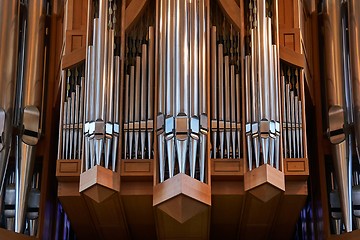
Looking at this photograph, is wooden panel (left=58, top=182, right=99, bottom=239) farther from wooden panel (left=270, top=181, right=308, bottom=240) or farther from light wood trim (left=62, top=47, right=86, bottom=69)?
wooden panel (left=270, top=181, right=308, bottom=240)

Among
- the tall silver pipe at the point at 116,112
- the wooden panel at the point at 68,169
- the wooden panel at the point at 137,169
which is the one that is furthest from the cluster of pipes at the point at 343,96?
the wooden panel at the point at 68,169

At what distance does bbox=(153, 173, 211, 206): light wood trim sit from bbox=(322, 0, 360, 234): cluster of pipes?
1679 mm

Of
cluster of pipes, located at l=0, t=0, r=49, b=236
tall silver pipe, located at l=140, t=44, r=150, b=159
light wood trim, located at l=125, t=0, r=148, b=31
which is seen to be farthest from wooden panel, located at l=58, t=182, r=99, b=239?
light wood trim, located at l=125, t=0, r=148, b=31

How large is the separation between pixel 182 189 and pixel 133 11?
2.22 metres

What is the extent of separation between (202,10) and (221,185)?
1.85m

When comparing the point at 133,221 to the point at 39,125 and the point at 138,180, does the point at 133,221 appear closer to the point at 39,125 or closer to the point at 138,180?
the point at 138,180

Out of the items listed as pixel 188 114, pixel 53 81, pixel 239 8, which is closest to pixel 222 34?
pixel 239 8

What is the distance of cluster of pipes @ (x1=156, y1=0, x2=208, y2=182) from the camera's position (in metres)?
9.81

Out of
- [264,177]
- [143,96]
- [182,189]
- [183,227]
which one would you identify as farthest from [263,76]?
[183,227]

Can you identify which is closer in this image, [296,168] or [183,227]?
[183,227]

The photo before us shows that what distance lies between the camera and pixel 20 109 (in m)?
10.8

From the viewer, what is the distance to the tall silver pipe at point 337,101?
10.5m

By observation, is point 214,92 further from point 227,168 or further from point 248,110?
point 227,168

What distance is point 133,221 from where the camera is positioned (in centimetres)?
1052
